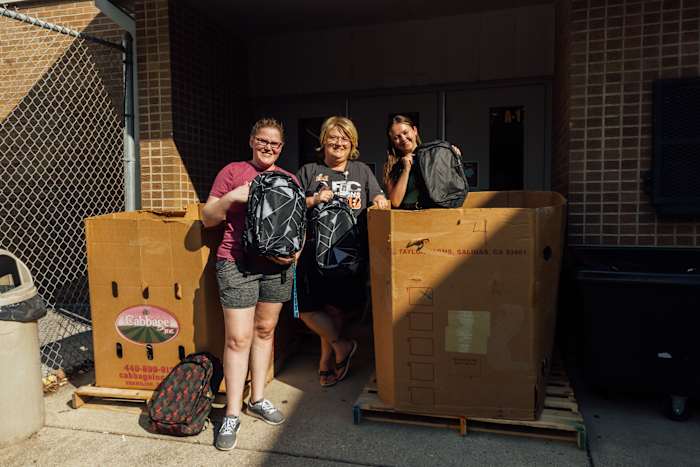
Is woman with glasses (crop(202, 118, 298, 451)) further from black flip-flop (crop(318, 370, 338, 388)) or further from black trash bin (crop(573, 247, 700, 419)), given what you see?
black trash bin (crop(573, 247, 700, 419))

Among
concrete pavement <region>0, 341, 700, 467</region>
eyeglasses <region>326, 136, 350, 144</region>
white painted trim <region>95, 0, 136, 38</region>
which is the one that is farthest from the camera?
white painted trim <region>95, 0, 136, 38</region>

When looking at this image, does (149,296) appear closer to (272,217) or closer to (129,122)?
(272,217)

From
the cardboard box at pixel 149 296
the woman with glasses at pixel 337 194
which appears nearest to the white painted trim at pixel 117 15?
the cardboard box at pixel 149 296

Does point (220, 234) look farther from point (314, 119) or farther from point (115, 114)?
point (115, 114)

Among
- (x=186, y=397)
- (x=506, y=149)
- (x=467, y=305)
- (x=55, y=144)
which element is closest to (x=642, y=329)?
(x=467, y=305)

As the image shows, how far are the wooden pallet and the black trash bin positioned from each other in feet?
1.06

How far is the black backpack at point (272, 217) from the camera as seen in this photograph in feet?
9.17

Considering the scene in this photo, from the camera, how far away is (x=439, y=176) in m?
2.98

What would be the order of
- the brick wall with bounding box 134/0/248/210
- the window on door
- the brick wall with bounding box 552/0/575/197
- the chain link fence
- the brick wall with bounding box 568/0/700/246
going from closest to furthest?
the brick wall with bounding box 568/0/700/246 < the brick wall with bounding box 552/0/575/197 < the brick wall with bounding box 134/0/248/210 < the window on door < the chain link fence

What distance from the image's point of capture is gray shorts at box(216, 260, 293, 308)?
9.64 ft

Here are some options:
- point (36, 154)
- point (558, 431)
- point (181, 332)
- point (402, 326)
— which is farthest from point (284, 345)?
A: point (36, 154)

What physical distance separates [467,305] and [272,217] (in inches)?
47.1

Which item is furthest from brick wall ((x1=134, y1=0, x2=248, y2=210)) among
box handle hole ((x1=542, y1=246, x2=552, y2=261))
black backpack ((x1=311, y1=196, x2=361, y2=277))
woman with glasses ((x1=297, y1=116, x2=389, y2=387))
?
box handle hole ((x1=542, y1=246, x2=552, y2=261))

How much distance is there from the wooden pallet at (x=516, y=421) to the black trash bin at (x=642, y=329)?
12.7 inches
